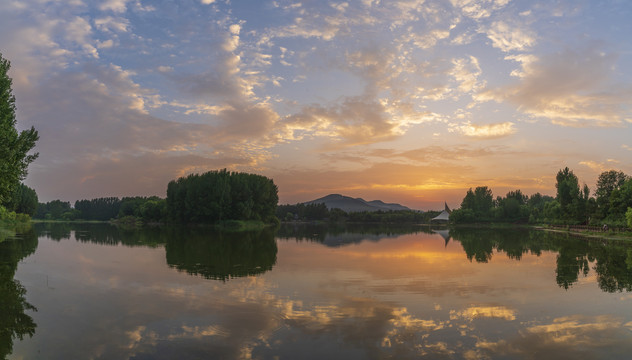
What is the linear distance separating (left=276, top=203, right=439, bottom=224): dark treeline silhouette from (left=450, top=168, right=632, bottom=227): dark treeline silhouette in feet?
128

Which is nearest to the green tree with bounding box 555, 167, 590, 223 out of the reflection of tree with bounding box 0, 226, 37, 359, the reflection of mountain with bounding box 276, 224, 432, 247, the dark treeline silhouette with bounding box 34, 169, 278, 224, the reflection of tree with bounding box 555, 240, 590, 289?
the reflection of mountain with bounding box 276, 224, 432, 247

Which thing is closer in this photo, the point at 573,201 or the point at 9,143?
the point at 9,143

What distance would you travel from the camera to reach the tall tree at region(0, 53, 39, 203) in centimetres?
2650

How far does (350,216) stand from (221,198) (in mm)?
92265

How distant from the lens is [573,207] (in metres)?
78.4

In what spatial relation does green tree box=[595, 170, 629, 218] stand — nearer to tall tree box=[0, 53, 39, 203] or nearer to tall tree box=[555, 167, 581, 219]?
tall tree box=[555, 167, 581, 219]

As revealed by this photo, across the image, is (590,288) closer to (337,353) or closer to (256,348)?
(337,353)

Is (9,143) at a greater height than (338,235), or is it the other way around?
(9,143)

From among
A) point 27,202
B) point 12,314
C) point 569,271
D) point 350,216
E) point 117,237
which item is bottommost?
point 350,216

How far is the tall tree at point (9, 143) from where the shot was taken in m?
26.5

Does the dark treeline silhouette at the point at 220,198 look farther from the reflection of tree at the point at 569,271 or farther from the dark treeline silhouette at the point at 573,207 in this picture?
the reflection of tree at the point at 569,271

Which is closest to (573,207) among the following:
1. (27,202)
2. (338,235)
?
(338,235)

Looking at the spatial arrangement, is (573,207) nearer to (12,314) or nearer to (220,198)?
(220,198)

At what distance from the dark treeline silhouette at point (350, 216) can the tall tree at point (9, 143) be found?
148 m
